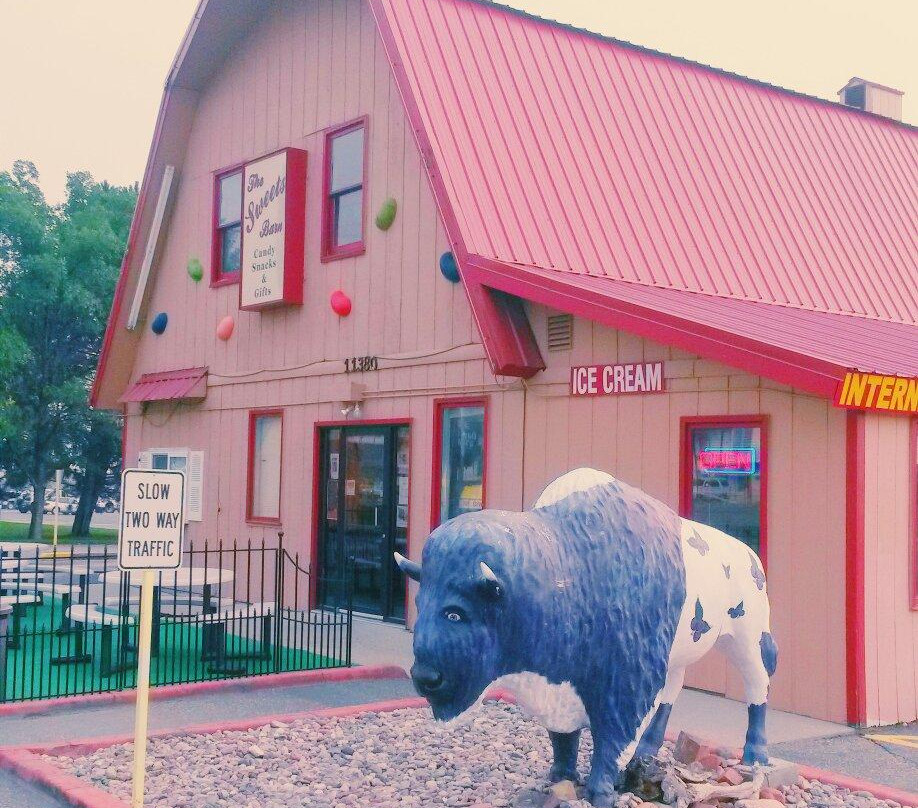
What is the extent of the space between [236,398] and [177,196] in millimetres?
3610

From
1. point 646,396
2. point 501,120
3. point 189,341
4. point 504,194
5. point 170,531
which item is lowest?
point 170,531

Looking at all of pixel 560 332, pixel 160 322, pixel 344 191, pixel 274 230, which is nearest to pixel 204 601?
pixel 560 332

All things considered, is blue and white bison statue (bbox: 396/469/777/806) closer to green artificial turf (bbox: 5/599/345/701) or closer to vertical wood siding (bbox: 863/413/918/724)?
vertical wood siding (bbox: 863/413/918/724)

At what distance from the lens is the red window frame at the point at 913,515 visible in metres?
9.20

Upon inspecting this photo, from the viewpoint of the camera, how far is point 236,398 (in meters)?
16.0

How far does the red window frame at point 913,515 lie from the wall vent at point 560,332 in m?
3.27

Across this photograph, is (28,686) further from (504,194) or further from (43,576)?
(43,576)

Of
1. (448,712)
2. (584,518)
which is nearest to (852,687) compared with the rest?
(584,518)

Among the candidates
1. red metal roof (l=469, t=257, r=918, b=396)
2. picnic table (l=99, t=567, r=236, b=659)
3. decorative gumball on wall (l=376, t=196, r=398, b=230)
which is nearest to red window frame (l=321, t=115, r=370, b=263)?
decorative gumball on wall (l=376, t=196, r=398, b=230)

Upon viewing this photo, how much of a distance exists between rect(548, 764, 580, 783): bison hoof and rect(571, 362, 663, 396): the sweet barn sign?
4593 millimetres

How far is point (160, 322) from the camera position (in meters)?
17.5

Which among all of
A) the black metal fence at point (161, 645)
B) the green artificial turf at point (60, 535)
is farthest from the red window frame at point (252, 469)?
the green artificial turf at point (60, 535)

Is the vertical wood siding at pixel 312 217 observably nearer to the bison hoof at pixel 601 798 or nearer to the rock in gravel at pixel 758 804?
the rock in gravel at pixel 758 804

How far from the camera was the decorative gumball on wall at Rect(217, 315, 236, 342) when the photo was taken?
16.1 meters
